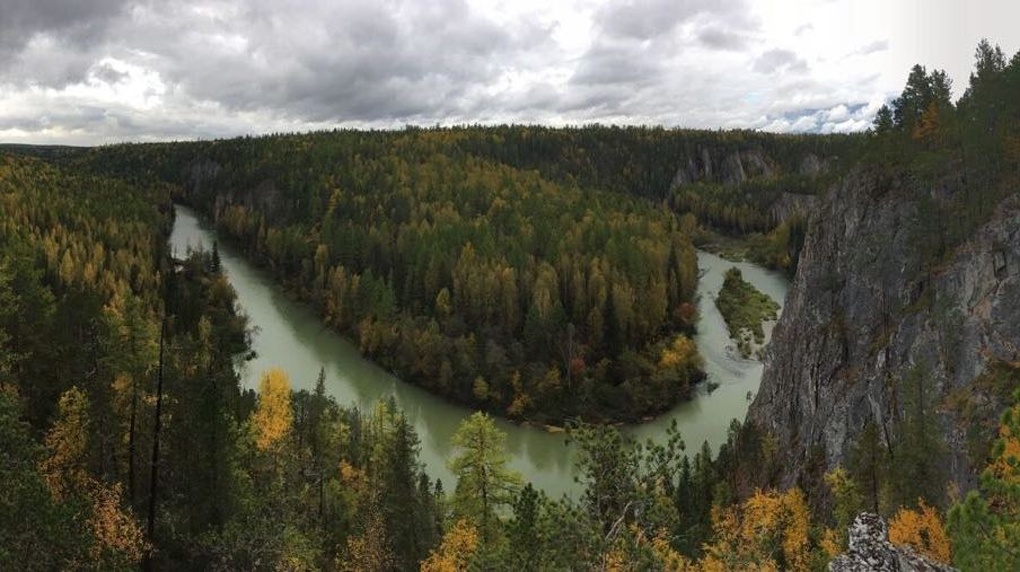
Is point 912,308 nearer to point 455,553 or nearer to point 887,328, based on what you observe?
point 887,328

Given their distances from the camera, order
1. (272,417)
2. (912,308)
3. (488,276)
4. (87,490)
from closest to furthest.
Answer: (87,490) < (272,417) < (912,308) < (488,276)

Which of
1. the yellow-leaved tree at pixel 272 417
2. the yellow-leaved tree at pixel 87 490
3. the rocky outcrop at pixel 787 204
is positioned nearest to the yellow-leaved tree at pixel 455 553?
the yellow-leaved tree at pixel 87 490

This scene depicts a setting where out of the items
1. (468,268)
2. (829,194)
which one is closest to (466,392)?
(468,268)

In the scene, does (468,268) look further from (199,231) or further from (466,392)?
(199,231)

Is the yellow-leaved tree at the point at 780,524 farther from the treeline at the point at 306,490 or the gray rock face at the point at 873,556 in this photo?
the gray rock face at the point at 873,556

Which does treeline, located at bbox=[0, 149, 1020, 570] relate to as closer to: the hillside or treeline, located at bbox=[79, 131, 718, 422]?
Result: the hillside

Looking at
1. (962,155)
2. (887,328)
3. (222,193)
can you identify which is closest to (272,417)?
(887,328)
